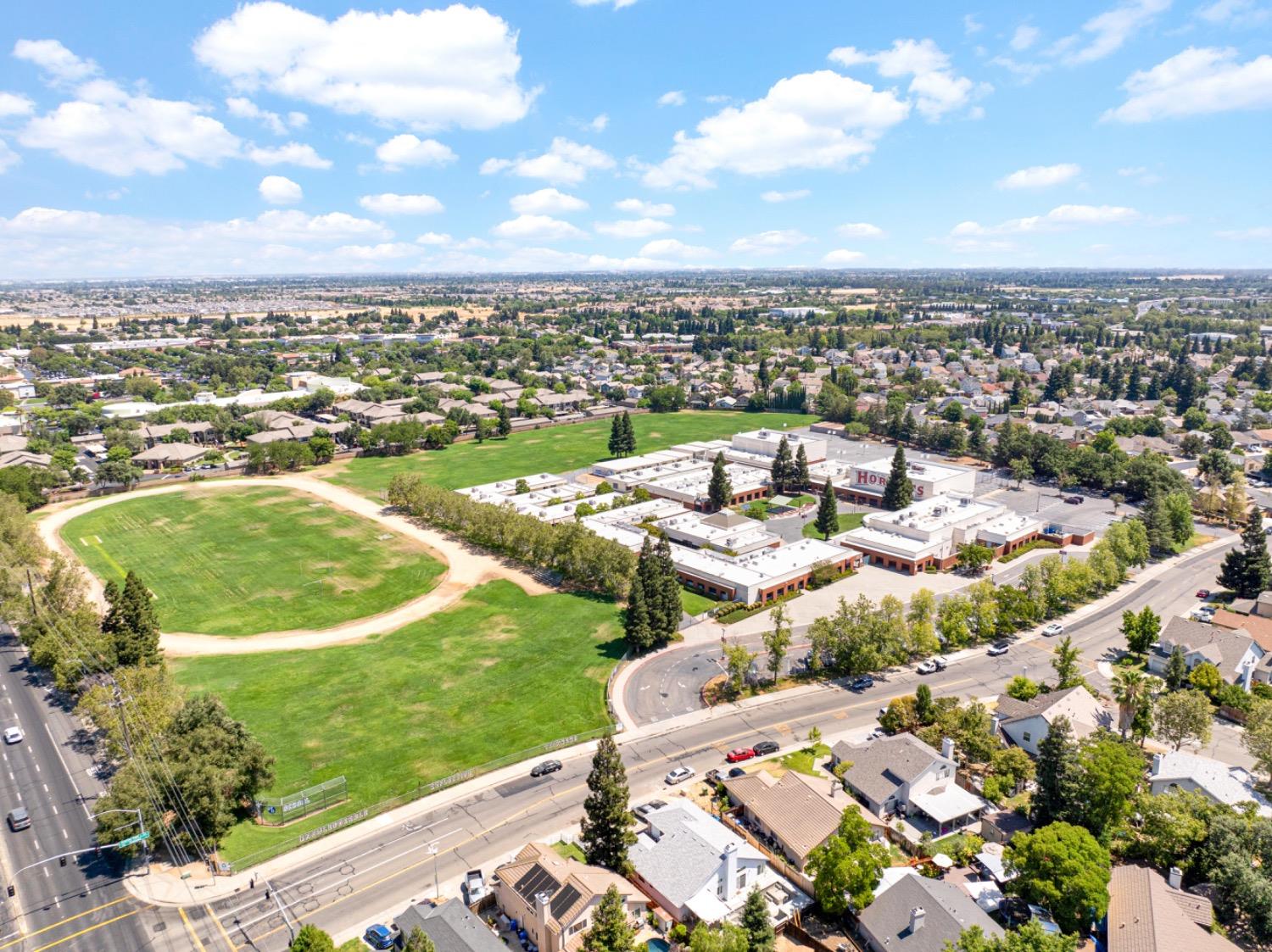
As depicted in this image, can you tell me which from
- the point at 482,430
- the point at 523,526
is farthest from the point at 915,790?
the point at 482,430

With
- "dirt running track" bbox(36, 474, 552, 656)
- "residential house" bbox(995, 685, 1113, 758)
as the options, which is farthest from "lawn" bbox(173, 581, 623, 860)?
"residential house" bbox(995, 685, 1113, 758)

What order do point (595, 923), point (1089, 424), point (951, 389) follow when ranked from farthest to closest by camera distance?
point (951, 389)
point (1089, 424)
point (595, 923)

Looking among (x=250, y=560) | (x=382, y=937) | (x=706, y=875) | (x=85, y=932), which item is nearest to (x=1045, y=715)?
(x=706, y=875)

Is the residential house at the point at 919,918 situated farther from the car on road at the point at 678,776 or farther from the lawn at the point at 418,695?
the lawn at the point at 418,695

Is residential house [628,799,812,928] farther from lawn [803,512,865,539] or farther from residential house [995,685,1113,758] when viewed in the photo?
lawn [803,512,865,539]

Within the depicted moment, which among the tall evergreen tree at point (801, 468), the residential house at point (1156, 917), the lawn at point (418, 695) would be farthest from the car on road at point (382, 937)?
the tall evergreen tree at point (801, 468)

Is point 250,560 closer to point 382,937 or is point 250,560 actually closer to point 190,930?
point 190,930

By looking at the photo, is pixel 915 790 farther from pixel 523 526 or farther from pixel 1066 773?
pixel 523 526
